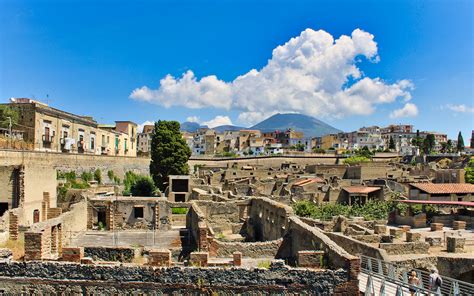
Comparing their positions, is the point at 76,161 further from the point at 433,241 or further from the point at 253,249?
the point at 433,241

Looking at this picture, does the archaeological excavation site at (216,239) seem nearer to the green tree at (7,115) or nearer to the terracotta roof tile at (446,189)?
the terracotta roof tile at (446,189)

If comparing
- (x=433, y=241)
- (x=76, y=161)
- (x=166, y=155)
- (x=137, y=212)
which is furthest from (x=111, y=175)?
(x=433, y=241)

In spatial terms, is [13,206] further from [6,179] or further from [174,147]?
[174,147]

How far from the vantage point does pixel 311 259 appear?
1241 centimetres

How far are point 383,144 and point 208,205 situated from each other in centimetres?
15169

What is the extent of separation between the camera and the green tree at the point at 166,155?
160 feet

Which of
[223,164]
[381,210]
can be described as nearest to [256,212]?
[381,210]

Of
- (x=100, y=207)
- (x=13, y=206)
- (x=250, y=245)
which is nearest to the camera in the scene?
(x=250, y=245)

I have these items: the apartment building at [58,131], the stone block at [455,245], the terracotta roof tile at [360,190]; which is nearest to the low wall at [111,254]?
the stone block at [455,245]

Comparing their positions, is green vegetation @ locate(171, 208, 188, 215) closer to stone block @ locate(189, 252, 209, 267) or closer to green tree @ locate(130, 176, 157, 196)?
green tree @ locate(130, 176, 157, 196)

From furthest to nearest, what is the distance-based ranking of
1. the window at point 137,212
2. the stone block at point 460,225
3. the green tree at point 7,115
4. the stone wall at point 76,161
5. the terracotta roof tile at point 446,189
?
1. the terracotta roof tile at point 446,189
2. the green tree at point 7,115
3. the stone block at point 460,225
4. the stone wall at point 76,161
5. the window at point 137,212

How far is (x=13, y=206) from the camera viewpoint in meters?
21.5

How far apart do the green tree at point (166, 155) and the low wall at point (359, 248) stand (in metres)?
29.2

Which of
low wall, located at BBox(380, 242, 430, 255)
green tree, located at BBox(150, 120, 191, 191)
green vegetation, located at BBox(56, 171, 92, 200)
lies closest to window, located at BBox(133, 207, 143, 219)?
green vegetation, located at BBox(56, 171, 92, 200)
